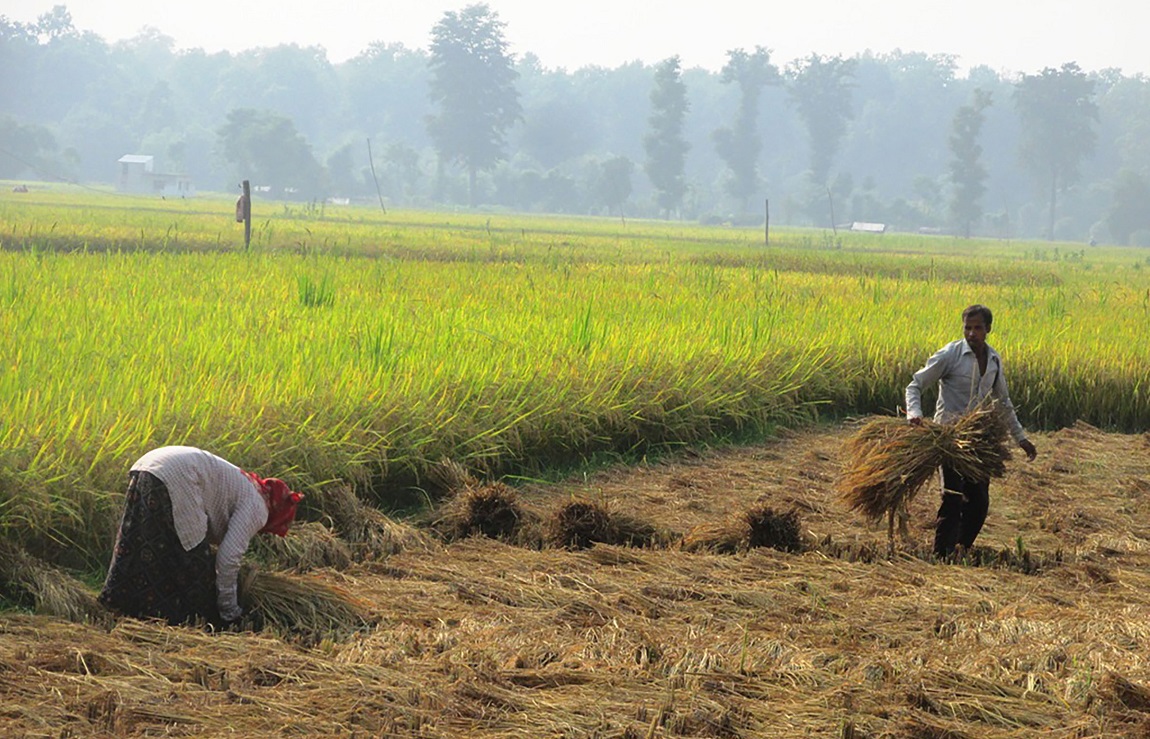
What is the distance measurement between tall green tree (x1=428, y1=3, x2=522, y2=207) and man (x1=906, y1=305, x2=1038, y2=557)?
6846cm

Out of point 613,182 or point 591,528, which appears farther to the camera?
point 613,182

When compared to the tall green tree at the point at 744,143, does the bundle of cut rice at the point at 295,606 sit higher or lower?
lower

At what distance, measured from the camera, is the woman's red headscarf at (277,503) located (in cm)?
432

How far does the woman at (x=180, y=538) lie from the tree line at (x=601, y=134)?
5354cm

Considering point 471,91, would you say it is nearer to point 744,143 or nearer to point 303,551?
point 744,143

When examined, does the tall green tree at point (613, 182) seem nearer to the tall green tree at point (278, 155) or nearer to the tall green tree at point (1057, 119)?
the tall green tree at point (278, 155)

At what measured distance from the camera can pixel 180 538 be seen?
4090mm

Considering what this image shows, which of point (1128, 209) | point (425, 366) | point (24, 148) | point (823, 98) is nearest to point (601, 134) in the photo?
point (823, 98)

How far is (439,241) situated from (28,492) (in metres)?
19.7

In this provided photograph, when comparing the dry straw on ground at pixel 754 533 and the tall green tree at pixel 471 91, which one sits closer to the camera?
the dry straw on ground at pixel 754 533

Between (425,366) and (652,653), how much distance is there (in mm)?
3390

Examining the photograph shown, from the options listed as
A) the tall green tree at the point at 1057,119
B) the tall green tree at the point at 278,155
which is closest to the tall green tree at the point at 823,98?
the tall green tree at the point at 1057,119

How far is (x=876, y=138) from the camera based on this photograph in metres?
98.4

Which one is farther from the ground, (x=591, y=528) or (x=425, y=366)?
(x=425, y=366)
